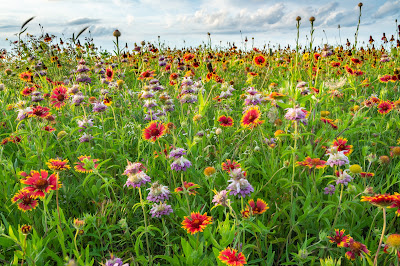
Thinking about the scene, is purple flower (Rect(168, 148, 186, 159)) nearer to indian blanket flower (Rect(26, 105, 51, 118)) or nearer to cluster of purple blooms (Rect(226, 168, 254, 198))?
cluster of purple blooms (Rect(226, 168, 254, 198))

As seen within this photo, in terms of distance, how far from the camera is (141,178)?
4.93ft

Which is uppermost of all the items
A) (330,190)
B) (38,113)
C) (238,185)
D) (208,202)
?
(38,113)

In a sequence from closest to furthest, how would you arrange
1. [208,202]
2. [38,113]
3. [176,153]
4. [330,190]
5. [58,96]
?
[176,153], [330,190], [208,202], [38,113], [58,96]

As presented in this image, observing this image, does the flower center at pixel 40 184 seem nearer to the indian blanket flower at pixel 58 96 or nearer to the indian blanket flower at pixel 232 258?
the indian blanket flower at pixel 232 258

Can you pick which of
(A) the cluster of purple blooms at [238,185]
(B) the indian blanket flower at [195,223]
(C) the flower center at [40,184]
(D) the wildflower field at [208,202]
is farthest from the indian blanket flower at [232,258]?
(C) the flower center at [40,184]

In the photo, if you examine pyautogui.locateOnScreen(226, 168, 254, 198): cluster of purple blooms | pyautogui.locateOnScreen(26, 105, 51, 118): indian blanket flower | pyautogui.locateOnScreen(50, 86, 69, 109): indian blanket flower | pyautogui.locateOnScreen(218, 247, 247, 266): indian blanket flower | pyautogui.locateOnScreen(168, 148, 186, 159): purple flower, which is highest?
pyautogui.locateOnScreen(50, 86, 69, 109): indian blanket flower

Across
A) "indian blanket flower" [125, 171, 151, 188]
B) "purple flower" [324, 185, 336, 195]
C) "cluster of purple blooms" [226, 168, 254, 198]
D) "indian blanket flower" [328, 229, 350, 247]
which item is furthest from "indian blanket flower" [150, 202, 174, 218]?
"purple flower" [324, 185, 336, 195]

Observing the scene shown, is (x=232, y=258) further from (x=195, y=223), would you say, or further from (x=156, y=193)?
(x=156, y=193)

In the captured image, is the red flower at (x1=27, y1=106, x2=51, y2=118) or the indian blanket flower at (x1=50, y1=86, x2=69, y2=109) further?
the indian blanket flower at (x1=50, y1=86, x2=69, y2=109)

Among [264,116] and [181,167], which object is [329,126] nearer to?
[264,116]

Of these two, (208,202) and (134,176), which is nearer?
(134,176)

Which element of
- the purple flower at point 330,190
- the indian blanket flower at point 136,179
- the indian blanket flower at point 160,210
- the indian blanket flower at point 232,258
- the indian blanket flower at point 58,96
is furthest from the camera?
the indian blanket flower at point 58,96

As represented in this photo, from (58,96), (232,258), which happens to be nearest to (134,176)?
(232,258)

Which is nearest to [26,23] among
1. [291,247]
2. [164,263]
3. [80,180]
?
[80,180]
